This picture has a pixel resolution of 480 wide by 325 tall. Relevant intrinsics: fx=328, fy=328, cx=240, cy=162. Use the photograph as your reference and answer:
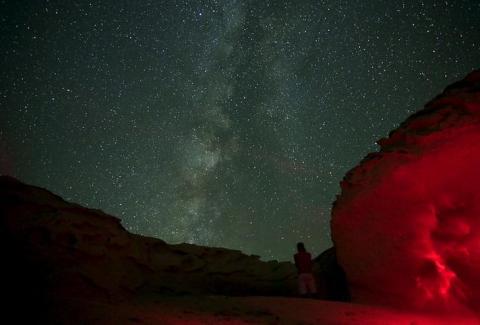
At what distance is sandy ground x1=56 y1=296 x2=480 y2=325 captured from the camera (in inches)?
168

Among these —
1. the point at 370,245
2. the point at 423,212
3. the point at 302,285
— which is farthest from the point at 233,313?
the point at 423,212

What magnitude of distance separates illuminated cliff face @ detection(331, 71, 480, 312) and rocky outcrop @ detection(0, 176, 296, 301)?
308 centimetres

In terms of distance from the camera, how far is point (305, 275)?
7.64 m

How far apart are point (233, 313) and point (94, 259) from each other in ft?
10.3

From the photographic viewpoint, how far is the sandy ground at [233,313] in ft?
14.0

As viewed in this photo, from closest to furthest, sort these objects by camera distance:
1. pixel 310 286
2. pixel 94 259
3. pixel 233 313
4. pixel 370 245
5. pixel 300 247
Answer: pixel 233 313, pixel 94 259, pixel 370 245, pixel 310 286, pixel 300 247

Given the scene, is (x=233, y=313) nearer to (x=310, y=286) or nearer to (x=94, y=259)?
(x=310, y=286)

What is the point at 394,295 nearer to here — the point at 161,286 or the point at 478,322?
the point at 478,322

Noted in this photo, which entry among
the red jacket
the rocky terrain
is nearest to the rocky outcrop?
the rocky terrain

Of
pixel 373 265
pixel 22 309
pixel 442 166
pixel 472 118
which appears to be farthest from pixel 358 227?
pixel 22 309

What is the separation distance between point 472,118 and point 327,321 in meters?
4.51

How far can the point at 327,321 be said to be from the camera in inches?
197

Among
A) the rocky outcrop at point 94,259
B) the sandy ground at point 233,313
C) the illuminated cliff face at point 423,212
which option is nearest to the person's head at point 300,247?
the illuminated cliff face at point 423,212

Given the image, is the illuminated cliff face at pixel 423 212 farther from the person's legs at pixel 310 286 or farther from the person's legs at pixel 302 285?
the person's legs at pixel 302 285
